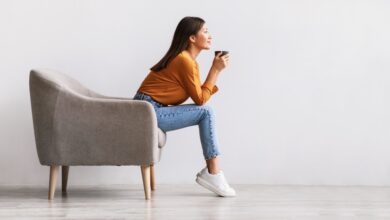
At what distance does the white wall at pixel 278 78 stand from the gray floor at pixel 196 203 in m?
0.19

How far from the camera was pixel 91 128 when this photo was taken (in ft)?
10.8

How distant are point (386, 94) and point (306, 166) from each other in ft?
2.12

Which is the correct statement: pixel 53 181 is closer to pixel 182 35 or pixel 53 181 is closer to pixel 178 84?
pixel 178 84

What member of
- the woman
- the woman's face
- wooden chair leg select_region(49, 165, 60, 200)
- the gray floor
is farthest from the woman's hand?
wooden chair leg select_region(49, 165, 60, 200)

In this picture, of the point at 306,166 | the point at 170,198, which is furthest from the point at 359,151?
the point at 170,198

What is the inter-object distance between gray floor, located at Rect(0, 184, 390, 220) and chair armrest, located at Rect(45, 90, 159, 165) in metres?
0.21

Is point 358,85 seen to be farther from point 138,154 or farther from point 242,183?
point 138,154

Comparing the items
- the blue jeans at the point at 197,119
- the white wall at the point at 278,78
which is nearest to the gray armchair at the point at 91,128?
the blue jeans at the point at 197,119

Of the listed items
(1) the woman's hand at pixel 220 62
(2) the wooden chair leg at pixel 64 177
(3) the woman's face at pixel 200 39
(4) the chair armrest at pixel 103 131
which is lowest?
(2) the wooden chair leg at pixel 64 177

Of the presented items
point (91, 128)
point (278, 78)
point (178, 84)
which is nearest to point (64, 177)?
point (91, 128)

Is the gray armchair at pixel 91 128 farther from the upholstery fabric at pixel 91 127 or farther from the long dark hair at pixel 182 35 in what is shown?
the long dark hair at pixel 182 35

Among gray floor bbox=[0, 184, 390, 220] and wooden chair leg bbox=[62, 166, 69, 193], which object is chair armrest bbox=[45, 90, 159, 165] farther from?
wooden chair leg bbox=[62, 166, 69, 193]

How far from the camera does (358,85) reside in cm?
420

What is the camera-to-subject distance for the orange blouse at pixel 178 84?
347 cm
